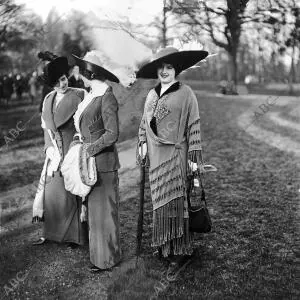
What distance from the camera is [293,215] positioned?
543cm

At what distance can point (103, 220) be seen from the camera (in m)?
4.07

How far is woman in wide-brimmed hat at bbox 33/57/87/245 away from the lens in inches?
179

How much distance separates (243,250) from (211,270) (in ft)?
2.00

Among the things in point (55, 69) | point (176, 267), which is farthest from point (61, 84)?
point (176, 267)

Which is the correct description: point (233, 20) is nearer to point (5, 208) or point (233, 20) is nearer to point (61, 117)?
point (61, 117)

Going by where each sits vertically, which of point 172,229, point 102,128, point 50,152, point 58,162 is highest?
point 102,128

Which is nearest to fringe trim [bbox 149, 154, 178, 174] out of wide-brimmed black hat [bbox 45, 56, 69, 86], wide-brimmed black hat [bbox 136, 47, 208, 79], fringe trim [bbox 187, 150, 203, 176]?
fringe trim [bbox 187, 150, 203, 176]

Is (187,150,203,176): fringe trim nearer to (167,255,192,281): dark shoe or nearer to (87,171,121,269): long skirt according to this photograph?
(87,171,121,269): long skirt

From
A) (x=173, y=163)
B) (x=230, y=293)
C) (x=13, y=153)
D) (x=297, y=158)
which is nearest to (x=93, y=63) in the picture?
(x=173, y=163)

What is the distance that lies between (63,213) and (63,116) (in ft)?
3.41

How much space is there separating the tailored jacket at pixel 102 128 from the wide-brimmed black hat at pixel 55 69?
76 centimetres

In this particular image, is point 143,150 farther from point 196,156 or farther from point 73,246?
point 73,246

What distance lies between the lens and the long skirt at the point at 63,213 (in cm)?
464

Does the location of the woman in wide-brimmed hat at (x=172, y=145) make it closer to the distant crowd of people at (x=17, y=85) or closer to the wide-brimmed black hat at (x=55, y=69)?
the wide-brimmed black hat at (x=55, y=69)
